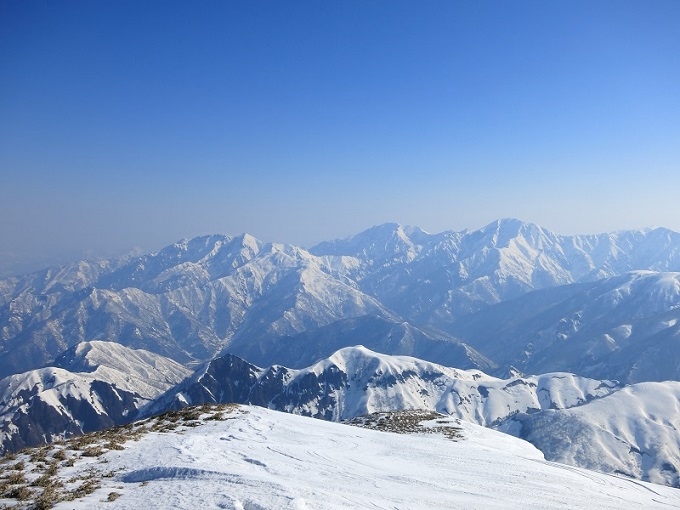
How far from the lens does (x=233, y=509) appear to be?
13312 mm

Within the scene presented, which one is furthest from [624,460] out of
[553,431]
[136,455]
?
[136,455]

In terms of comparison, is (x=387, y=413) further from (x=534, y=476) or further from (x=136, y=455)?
(x=136, y=455)


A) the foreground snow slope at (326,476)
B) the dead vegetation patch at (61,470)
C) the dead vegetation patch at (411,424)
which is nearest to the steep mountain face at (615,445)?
the dead vegetation patch at (411,424)

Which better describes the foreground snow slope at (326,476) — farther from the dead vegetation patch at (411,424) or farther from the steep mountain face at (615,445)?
the steep mountain face at (615,445)

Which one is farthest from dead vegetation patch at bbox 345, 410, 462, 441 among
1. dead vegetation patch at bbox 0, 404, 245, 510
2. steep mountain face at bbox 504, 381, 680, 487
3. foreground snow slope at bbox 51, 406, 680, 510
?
steep mountain face at bbox 504, 381, 680, 487

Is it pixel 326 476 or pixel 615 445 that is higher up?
pixel 326 476

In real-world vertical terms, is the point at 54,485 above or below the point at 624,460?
above

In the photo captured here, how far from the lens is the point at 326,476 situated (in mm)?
17703

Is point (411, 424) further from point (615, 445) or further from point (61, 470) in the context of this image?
point (615, 445)

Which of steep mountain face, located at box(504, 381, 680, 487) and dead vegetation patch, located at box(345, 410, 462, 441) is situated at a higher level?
dead vegetation patch, located at box(345, 410, 462, 441)

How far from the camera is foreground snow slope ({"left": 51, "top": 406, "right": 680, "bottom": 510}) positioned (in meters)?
14.6

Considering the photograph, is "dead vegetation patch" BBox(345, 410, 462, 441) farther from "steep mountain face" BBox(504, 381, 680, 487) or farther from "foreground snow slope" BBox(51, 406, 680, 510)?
"steep mountain face" BBox(504, 381, 680, 487)

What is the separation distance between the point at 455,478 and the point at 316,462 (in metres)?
6.17

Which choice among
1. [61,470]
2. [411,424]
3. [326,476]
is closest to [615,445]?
[411,424]
